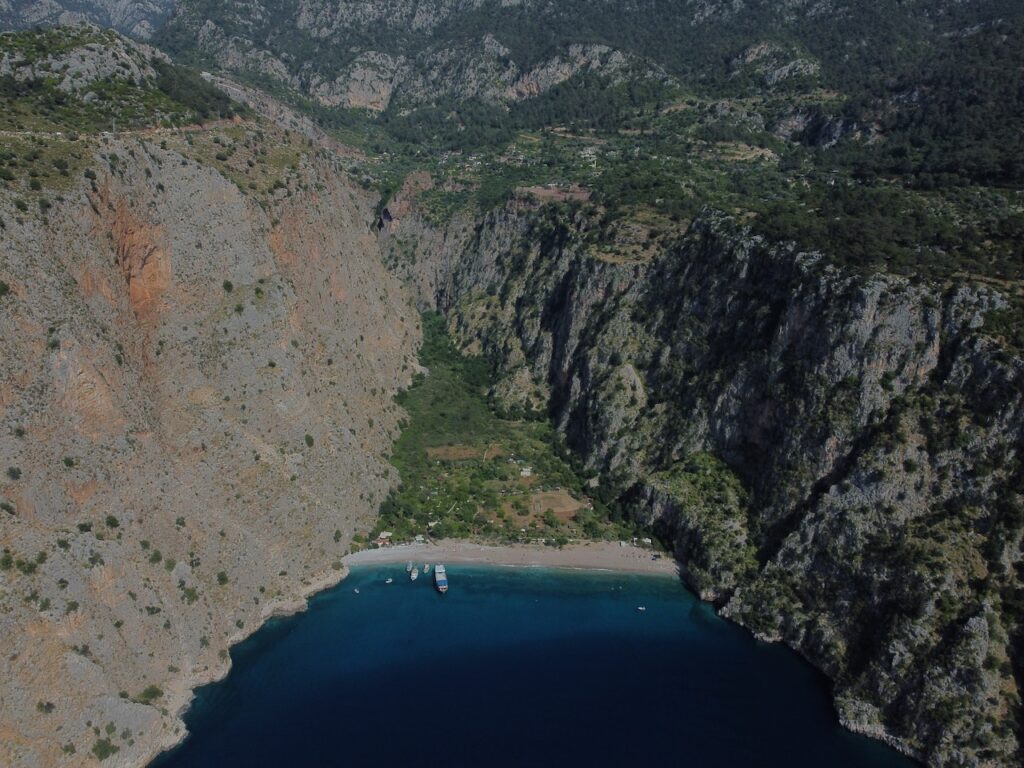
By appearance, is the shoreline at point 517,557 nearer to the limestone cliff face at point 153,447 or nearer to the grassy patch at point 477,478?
the grassy patch at point 477,478

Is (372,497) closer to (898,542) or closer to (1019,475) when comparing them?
(898,542)

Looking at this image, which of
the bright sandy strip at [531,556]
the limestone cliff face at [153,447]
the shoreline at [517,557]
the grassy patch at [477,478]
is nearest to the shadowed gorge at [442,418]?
the limestone cliff face at [153,447]

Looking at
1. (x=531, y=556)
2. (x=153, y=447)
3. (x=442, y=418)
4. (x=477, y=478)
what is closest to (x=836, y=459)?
(x=531, y=556)

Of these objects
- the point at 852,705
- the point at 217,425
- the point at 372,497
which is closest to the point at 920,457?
the point at 852,705

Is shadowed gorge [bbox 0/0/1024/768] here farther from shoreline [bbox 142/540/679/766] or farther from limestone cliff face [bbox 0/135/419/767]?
shoreline [bbox 142/540/679/766]

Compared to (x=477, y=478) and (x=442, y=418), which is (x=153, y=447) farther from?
(x=442, y=418)

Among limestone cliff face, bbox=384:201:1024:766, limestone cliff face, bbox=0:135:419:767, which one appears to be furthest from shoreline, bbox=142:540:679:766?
limestone cliff face, bbox=384:201:1024:766

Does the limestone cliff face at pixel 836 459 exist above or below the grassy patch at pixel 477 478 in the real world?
above
